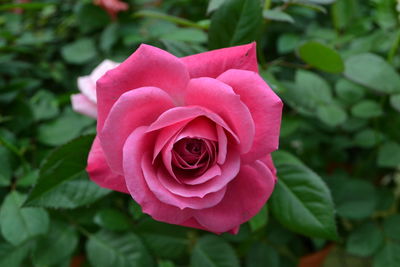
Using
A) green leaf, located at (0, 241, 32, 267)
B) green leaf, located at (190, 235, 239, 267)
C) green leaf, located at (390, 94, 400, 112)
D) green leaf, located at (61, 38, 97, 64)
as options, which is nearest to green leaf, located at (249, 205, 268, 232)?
green leaf, located at (190, 235, 239, 267)

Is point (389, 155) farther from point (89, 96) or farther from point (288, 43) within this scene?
point (89, 96)

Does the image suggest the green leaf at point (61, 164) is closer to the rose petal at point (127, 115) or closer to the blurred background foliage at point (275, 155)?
the blurred background foliage at point (275, 155)

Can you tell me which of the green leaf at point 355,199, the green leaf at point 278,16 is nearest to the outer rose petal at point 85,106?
the green leaf at point 278,16

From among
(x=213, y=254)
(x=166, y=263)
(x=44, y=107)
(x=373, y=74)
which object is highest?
(x=373, y=74)

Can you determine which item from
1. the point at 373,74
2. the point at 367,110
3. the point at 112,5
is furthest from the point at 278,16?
the point at 112,5

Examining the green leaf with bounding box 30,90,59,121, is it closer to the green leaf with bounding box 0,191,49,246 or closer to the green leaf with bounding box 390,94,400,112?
the green leaf with bounding box 0,191,49,246

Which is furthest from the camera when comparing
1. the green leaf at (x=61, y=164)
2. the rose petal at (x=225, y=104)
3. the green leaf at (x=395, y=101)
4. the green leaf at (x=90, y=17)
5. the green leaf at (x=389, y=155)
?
the green leaf at (x=90, y=17)
